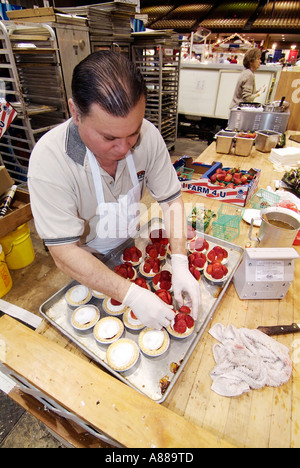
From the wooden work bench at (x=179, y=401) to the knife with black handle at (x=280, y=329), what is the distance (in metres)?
0.03

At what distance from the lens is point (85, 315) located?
55.1 inches

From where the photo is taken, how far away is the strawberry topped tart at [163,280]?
5.12 ft

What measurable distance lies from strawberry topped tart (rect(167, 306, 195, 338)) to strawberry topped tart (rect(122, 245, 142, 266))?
0.54 metres

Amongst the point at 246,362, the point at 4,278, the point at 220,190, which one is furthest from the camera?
the point at 4,278

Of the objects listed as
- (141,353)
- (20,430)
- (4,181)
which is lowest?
(20,430)

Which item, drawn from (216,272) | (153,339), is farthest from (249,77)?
(153,339)

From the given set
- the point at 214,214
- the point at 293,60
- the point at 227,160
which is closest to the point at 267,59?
the point at 293,60

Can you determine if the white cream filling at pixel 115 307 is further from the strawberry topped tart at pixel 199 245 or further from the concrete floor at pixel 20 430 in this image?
the concrete floor at pixel 20 430

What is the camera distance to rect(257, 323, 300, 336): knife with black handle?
1.29 metres

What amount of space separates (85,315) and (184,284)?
60 cm

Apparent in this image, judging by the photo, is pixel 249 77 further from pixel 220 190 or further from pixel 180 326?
pixel 180 326

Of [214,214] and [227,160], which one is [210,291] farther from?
[227,160]

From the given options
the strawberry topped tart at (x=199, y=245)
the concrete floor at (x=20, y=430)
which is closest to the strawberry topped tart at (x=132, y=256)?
the strawberry topped tart at (x=199, y=245)
